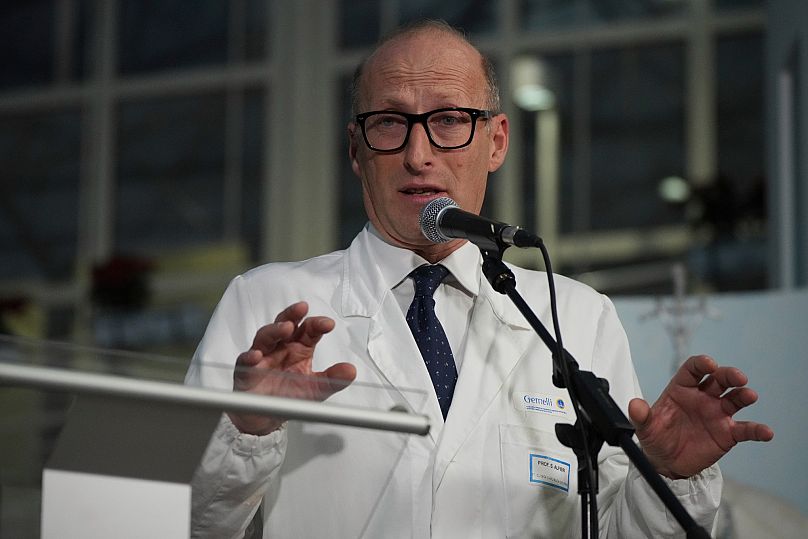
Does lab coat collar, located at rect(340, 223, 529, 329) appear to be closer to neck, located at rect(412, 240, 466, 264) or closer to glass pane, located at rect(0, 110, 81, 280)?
neck, located at rect(412, 240, 466, 264)

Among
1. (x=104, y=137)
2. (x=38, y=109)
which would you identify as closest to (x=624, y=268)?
(x=104, y=137)

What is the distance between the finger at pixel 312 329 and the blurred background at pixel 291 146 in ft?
14.7

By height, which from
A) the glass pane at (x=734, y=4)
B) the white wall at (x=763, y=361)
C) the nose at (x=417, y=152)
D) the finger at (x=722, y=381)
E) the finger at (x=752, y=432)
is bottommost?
the white wall at (x=763, y=361)

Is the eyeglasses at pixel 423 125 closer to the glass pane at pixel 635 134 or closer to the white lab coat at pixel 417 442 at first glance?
the white lab coat at pixel 417 442

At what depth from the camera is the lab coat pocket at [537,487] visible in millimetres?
1356

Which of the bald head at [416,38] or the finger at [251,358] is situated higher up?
the bald head at [416,38]

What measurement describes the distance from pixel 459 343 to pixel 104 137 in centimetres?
591

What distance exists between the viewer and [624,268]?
582cm

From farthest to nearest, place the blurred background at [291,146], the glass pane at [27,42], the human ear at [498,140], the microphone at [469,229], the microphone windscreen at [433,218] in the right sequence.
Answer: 1. the glass pane at [27,42]
2. the blurred background at [291,146]
3. the human ear at [498,140]
4. the microphone windscreen at [433,218]
5. the microphone at [469,229]

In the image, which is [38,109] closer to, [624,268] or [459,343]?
[624,268]

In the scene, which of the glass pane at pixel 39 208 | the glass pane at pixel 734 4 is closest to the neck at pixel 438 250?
the glass pane at pixel 734 4

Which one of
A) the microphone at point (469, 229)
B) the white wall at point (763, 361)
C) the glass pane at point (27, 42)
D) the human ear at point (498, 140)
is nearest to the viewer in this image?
the microphone at point (469, 229)

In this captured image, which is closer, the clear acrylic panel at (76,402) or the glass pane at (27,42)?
the clear acrylic panel at (76,402)

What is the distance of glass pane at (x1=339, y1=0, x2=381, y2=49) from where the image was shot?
6.76 m
